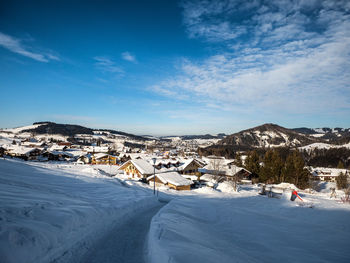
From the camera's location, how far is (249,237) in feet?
32.8

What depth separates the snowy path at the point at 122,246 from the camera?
5.94 metres

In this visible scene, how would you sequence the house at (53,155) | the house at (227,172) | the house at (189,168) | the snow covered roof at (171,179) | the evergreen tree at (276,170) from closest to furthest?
the snow covered roof at (171,179)
the house at (227,172)
the evergreen tree at (276,170)
the house at (189,168)
the house at (53,155)

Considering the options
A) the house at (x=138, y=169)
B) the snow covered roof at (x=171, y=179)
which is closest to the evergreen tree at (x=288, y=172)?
the snow covered roof at (x=171, y=179)

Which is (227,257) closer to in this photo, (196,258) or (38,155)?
(196,258)

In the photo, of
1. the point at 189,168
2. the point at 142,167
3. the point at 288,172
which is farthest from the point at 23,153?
the point at 288,172

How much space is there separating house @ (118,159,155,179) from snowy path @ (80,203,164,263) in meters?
31.8

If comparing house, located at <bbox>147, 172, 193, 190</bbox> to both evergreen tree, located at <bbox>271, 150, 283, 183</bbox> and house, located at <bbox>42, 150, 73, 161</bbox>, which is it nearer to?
evergreen tree, located at <bbox>271, 150, 283, 183</bbox>

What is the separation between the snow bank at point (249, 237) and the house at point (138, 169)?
26470mm

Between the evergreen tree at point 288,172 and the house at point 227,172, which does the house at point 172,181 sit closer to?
the house at point 227,172

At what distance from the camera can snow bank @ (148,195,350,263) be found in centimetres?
640

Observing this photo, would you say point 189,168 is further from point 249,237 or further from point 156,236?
point 156,236

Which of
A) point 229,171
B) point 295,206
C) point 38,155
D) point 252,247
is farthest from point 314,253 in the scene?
point 38,155

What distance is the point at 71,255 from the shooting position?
5844 mm

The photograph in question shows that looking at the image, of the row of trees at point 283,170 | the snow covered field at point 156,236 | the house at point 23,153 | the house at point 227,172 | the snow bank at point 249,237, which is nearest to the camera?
the snow covered field at point 156,236
